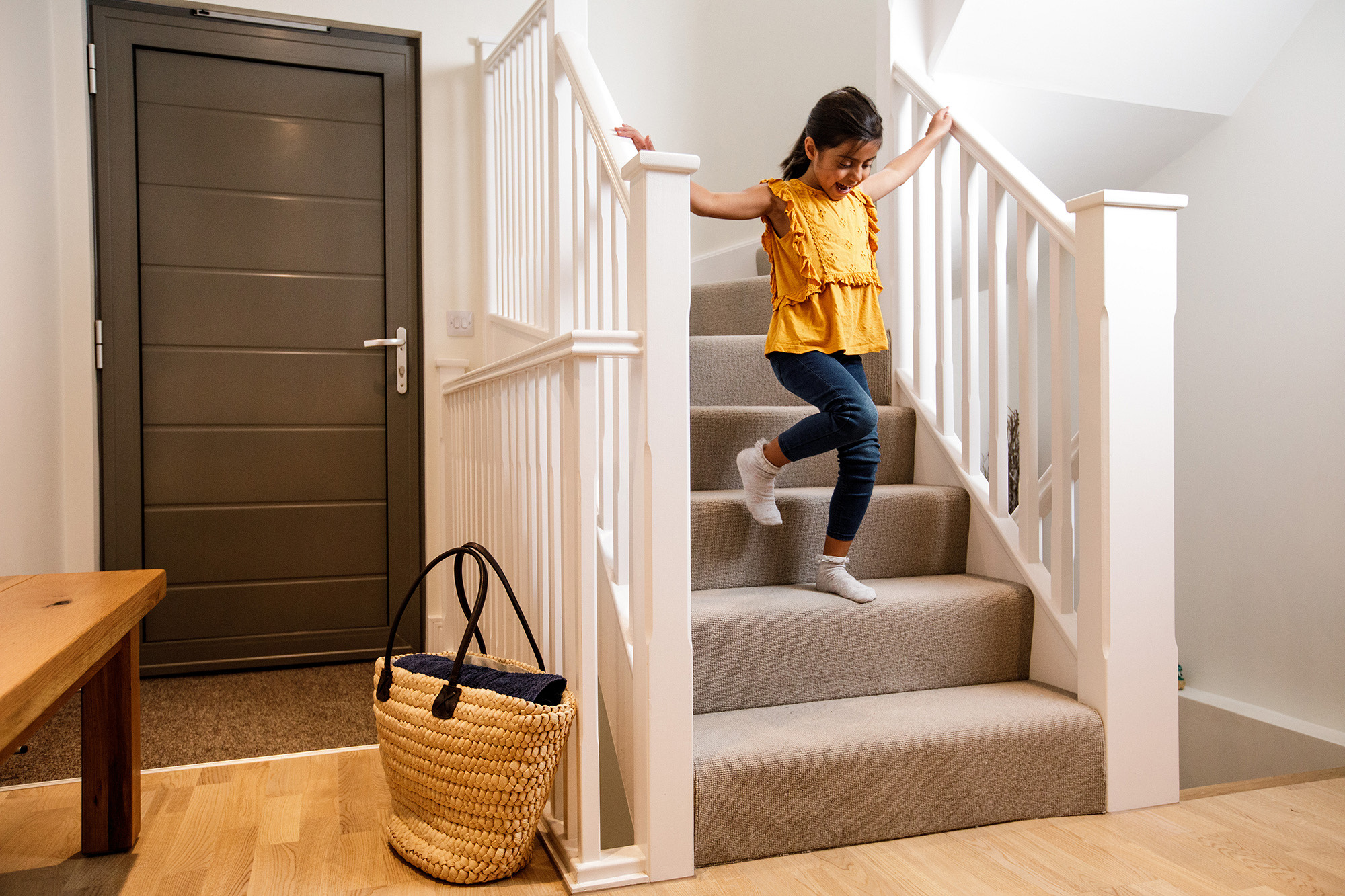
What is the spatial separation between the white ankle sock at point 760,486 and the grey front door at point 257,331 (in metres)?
1.45

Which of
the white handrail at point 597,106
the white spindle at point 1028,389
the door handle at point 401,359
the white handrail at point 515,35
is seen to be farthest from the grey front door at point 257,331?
the white spindle at point 1028,389

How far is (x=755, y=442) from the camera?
6.96ft

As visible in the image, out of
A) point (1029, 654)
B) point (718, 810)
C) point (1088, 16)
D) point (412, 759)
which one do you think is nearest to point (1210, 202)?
point (1088, 16)

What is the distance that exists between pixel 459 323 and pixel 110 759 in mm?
1728

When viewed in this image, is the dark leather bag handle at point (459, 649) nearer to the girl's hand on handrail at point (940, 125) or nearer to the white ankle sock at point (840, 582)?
the white ankle sock at point (840, 582)

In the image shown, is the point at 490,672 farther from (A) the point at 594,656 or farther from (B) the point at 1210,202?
(B) the point at 1210,202

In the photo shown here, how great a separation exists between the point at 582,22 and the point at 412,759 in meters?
1.67

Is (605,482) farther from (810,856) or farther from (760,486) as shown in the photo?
(810,856)

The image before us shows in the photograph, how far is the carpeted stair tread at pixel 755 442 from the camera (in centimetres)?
209

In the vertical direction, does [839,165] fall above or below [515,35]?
below

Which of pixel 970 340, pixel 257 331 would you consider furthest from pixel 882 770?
pixel 257 331

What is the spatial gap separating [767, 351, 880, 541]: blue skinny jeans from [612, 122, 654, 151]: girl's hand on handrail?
0.54 meters

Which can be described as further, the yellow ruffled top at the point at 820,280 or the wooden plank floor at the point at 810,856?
the yellow ruffled top at the point at 820,280

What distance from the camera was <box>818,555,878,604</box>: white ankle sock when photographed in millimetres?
1760
